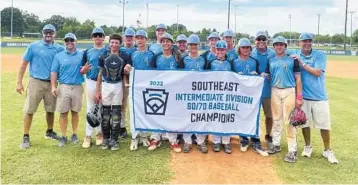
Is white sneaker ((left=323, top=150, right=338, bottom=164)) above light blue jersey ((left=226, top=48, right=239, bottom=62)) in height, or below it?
below

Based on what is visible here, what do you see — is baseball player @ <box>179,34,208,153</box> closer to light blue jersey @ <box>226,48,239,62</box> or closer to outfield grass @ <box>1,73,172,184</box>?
outfield grass @ <box>1,73,172,184</box>

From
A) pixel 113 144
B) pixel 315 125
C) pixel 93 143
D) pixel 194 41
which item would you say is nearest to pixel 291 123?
pixel 315 125

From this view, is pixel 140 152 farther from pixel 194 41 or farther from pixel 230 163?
pixel 194 41

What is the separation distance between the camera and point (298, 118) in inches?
235

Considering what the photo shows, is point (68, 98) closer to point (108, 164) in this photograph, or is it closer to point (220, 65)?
point (108, 164)

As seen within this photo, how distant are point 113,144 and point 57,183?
155 cm

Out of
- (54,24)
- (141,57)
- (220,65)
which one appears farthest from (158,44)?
(54,24)

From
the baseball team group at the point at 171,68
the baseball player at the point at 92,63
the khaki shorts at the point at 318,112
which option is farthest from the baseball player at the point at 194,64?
the khaki shorts at the point at 318,112

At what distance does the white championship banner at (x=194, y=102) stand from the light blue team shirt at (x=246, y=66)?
0.13 metres

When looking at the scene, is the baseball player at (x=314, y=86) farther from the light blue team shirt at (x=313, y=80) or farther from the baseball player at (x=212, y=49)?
the baseball player at (x=212, y=49)

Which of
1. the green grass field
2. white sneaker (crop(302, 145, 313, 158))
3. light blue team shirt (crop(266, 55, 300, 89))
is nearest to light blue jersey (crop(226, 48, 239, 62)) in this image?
light blue team shirt (crop(266, 55, 300, 89))

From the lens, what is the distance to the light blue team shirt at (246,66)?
6.41 meters

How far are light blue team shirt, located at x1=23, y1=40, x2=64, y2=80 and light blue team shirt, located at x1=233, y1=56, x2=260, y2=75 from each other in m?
3.34

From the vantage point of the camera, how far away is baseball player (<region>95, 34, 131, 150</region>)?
240 inches
